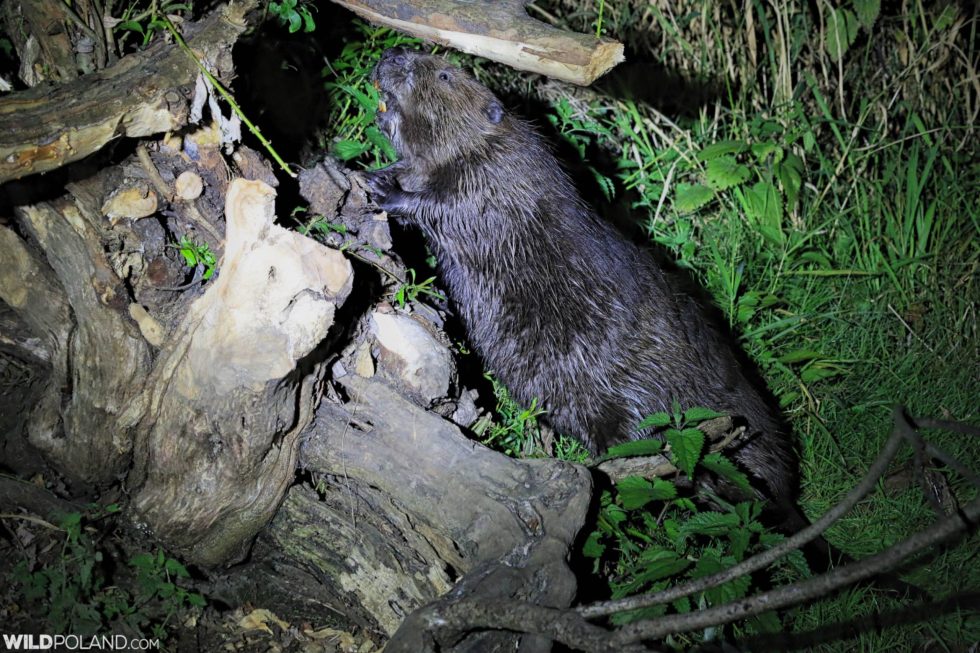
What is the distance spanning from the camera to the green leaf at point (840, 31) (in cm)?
420

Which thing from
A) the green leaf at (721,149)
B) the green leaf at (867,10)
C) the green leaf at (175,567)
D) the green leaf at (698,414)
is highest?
the green leaf at (867,10)

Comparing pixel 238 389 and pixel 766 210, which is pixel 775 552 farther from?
pixel 766 210

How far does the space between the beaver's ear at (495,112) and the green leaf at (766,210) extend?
136cm

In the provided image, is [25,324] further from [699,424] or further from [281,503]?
[699,424]

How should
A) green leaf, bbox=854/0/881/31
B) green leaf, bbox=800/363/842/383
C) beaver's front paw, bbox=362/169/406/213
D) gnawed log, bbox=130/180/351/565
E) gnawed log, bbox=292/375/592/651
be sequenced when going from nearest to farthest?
gnawed log, bbox=130/180/351/565, gnawed log, bbox=292/375/592/651, beaver's front paw, bbox=362/169/406/213, green leaf, bbox=800/363/842/383, green leaf, bbox=854/0/881/31

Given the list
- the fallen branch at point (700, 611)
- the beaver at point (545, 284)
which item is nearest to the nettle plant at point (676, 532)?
the beaver at point (545, 284)

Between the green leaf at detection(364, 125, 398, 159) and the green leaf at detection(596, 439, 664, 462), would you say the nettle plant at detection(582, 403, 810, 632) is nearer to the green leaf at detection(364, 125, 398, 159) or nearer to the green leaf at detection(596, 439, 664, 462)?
the green leaf at detection(596, 439, 664, 462)

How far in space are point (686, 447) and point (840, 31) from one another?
256cm

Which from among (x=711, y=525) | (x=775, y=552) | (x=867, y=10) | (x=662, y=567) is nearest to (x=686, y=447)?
(x=711, y=525)

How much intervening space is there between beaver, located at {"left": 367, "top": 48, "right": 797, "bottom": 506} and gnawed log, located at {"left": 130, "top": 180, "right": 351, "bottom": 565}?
3.92 ft

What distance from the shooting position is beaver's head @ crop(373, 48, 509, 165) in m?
3.70

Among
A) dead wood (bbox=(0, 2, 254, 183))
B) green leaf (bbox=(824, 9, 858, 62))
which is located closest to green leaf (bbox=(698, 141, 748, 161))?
green leaf (bbox=(824, 9, 858, 62))

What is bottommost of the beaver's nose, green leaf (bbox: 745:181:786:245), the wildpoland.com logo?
the wildpoland.com logo

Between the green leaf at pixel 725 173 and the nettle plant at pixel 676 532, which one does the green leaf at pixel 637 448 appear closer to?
the nettle plant at pixel 676 532
